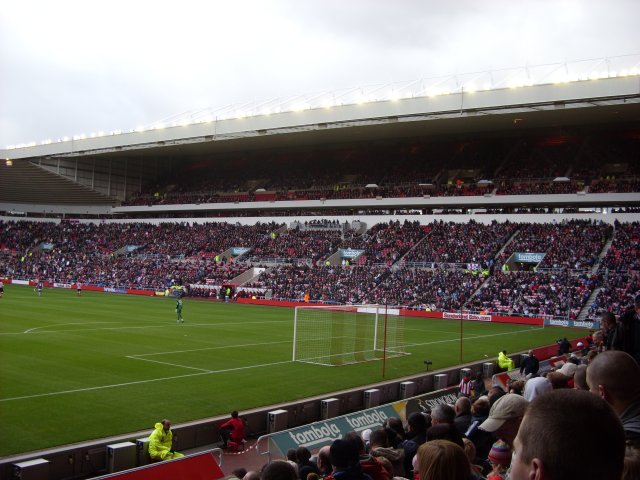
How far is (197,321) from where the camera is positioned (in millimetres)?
37031

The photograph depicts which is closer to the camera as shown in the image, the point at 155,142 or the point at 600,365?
the point at 600,365

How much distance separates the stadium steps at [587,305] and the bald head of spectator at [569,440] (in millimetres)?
42971

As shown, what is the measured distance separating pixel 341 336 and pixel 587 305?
917 inches

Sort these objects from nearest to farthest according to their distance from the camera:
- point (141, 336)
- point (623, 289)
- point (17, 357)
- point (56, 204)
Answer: point (17, 357), point (141, 336), point (623, 289), point (56, 204)

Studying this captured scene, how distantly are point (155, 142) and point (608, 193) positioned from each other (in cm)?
4543

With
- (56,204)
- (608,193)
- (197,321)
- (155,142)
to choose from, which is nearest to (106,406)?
(197,321)

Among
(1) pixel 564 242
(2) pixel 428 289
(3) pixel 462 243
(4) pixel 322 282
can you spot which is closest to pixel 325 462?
(2) pixel 428 289

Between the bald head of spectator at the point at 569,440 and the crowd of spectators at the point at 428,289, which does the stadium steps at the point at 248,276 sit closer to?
the crowd of spectators at the point at 428,289

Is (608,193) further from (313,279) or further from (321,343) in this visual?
(321,343)

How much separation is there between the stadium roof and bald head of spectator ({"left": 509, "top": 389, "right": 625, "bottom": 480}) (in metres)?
47.3

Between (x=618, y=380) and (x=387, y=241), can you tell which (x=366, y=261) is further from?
(x=618, y=380)

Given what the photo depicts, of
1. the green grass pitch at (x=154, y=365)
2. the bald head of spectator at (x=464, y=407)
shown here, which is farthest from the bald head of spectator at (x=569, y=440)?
the green grass pitch at (x=154, y=365)

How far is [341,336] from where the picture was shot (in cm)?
2781

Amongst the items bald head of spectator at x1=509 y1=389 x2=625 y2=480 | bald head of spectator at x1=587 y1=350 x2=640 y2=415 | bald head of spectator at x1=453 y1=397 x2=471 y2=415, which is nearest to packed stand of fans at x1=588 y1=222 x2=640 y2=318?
bald head of spectator at x1=453 y1=397 x2=471 y2=415
